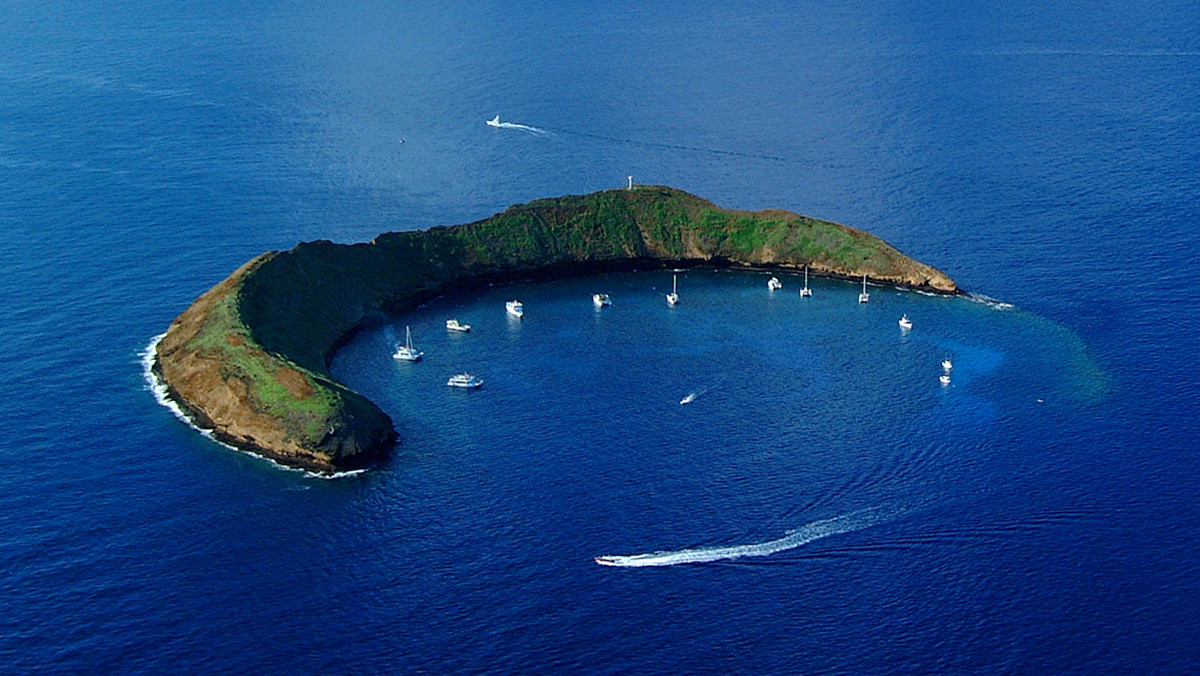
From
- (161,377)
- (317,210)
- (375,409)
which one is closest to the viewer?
(375,409)

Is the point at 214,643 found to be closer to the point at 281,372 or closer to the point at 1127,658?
the point at 281,372

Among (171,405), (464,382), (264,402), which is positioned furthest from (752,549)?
(171,405)

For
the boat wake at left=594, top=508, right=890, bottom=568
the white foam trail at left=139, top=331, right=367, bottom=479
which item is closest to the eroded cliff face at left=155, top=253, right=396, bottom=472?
the white foam trail at left=139, top=331, right=367, bottom=479

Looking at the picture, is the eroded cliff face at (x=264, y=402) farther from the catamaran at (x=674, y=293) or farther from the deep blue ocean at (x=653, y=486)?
the catamaran at (x=674, y=293)

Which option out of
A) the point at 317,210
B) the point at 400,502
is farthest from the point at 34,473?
the point at 317,210

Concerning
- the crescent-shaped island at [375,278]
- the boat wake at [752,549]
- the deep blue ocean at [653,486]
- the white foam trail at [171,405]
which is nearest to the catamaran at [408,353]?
the deep blue ocean at [653,486]

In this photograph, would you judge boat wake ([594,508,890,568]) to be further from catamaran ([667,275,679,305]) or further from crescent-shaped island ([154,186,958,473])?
catamaran ([667,275,679,305])
